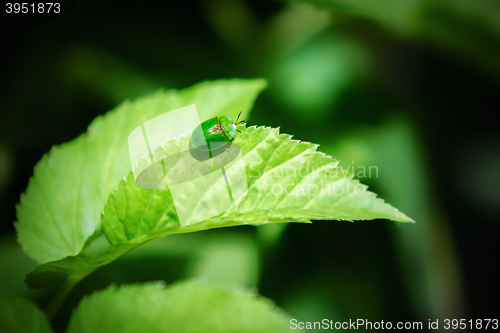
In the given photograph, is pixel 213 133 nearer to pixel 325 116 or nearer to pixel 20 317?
pixel 20 317

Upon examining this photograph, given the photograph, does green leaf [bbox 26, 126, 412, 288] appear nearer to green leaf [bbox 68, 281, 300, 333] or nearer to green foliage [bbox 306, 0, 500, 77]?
green leaf [bbox 68, 281, 300, 333]

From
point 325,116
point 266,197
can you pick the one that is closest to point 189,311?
point 266,197

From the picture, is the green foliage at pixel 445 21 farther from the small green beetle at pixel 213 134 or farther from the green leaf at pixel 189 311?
the green leaf at pixel 189 311

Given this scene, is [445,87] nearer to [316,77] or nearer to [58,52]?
[316,77]

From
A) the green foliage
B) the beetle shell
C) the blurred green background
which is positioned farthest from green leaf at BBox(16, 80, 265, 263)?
the green foliage

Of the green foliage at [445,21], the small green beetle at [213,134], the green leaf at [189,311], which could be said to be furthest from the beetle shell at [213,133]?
the green foliage at [445,21]

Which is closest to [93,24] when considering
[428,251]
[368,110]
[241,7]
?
[241,7]
